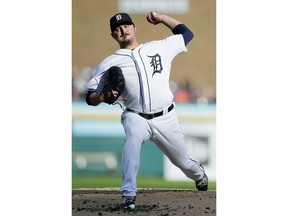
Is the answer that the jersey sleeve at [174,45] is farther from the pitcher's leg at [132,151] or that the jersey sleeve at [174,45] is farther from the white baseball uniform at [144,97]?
the pitcher's leg at [132,151]

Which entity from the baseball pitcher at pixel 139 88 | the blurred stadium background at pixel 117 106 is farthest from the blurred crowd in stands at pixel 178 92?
the baseball pitcher at pixel 139 88

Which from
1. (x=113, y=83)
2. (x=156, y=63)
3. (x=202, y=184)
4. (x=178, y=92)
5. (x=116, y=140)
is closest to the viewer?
(x=113, y=83)

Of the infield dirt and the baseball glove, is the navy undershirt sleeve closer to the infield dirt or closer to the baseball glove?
the baseball glove

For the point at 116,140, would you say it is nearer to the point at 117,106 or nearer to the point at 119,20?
the point at 117,106

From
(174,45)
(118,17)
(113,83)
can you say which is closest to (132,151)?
(113,83)

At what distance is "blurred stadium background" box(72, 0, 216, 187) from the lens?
583cm

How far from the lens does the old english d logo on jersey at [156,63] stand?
5.73m

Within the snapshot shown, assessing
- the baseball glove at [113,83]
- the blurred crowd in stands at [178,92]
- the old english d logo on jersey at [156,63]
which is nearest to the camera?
the baseball glove at [113,83]

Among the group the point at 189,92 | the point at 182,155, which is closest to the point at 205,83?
the point at 189,92

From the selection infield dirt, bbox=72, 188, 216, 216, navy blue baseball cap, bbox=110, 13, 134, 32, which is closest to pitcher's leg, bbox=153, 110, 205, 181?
infield dirt, bbox=72, 188, 216, 216

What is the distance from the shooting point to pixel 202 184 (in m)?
5.90

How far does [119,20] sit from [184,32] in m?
0.39
